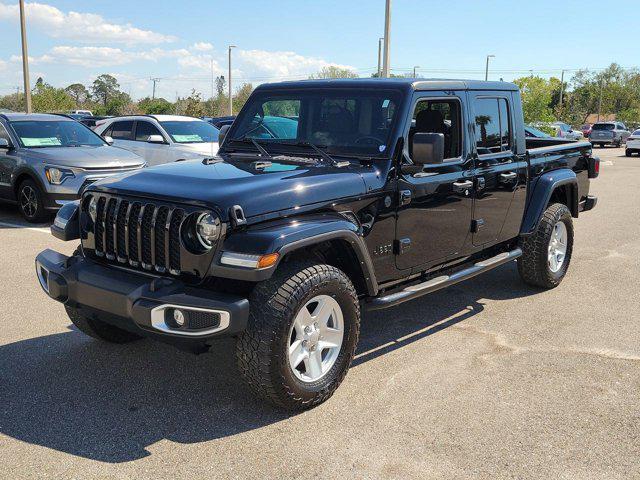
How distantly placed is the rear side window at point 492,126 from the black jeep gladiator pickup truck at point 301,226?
0.02 m

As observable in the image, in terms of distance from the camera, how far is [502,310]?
5789 millimetres

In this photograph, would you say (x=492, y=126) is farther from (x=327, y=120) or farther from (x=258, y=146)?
(x=258, y=146)

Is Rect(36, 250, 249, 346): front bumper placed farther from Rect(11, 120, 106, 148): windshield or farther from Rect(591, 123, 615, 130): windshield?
Rect(591, 123, 615, 130): windshield

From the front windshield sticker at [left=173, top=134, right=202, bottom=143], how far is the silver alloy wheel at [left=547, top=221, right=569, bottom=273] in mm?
7670

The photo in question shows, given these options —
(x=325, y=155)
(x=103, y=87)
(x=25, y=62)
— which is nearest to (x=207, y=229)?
(x=325, y=155)

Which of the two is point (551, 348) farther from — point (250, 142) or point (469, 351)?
point (250, 142)

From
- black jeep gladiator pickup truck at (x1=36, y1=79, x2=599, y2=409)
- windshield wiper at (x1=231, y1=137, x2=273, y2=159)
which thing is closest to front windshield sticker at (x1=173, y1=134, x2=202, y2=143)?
black jeep gladiator pickup truck at (x1=36, y1=79, x2=599, y2=409)

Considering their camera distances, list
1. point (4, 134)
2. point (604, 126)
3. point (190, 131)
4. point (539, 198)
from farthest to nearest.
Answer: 1. point (604, 126)
2. point (190, 131)
3. point (4, 134)
4. point (539, 198)

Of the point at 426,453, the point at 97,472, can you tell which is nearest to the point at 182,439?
the point at 97,472

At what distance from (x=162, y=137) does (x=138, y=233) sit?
27.9 ft

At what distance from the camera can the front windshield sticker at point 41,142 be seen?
10.0 metres

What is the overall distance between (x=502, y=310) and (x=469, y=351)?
3.87ft

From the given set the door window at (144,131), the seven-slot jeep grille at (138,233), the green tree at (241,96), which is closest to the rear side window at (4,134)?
the door window at (144,131)

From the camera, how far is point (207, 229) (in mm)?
3473
